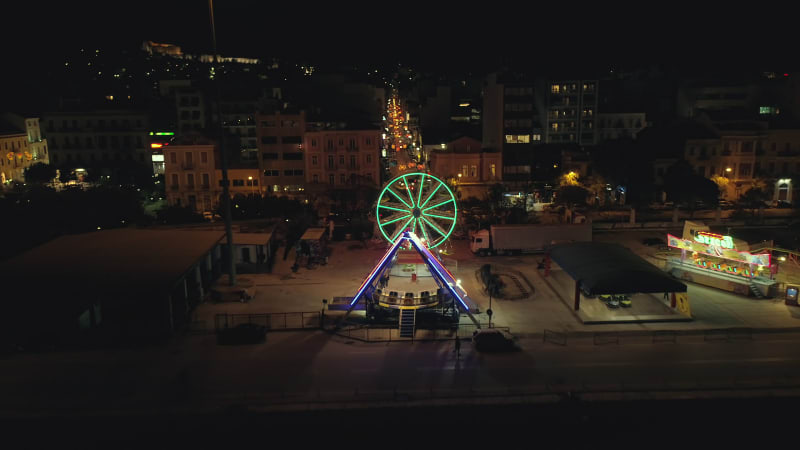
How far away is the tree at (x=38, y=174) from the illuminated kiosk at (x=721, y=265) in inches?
2558

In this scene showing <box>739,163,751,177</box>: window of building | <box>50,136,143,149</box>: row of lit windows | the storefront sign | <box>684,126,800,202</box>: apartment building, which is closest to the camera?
the storefront sign

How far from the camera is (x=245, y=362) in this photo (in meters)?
25.1

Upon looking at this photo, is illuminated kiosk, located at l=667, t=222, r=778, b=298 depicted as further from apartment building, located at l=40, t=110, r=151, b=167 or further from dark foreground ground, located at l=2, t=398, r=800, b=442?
apartment building, located at l=40, t=110, r=151, b=167

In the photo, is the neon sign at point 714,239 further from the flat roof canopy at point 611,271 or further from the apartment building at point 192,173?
the apartment building at point 192,173

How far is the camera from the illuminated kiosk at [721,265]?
32.5 m

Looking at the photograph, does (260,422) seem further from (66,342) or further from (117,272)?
(117,272)

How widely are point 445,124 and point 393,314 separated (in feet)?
225

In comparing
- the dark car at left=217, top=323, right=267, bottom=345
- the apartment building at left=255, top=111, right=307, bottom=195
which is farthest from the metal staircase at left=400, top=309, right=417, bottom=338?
the apartment building at left=255, top=111, right=307, bottom=195

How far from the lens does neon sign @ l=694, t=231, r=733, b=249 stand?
1339 inches

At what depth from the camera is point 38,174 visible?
6600 centimetres

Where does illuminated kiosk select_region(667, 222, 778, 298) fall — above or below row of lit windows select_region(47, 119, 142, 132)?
below

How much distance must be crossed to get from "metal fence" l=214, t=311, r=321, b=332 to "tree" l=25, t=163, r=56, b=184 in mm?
48493

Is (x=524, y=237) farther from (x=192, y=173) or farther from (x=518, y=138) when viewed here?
(x=192, y=173)

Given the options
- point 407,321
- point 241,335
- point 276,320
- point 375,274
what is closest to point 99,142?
point 276,320
